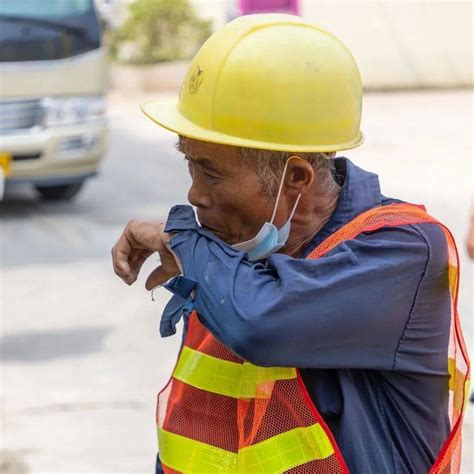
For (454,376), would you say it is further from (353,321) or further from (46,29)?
(46,29)

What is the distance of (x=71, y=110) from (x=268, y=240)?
7.78m

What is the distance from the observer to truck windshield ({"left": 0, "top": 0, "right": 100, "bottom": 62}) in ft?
30.2

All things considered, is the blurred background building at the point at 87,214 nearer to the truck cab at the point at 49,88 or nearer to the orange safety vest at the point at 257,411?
the truck cab at the point at 49,88

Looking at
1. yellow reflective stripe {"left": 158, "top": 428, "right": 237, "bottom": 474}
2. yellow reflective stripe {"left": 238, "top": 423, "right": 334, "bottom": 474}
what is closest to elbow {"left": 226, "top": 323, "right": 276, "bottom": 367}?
yellow reflective stripe {"left": 238, "top": 423, "right": 334, "bottom": 474}

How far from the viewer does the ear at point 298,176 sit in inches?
78.0

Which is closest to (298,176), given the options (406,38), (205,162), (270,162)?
(270,162)

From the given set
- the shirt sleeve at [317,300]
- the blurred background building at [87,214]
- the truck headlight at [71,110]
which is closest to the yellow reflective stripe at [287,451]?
the shirt sleeve at [317,300]

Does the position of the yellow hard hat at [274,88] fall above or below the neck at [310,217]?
above

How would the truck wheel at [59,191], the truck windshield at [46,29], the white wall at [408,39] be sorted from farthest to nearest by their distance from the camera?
the white wall at [408,39] < the truck wheel at [59,191] < the truck windshield at [46,29]

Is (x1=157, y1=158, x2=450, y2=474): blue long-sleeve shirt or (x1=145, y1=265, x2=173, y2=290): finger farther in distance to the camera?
(x1=145, y1=265, x2=173, y2=290): finger

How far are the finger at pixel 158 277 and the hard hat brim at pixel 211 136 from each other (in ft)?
0.88

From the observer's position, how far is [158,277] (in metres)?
2.12

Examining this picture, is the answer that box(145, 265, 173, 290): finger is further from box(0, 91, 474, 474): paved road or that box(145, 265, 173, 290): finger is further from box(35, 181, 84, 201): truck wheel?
box(35, 181, 84, 201): truck wheel

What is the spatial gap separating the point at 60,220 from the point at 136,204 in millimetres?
1013
